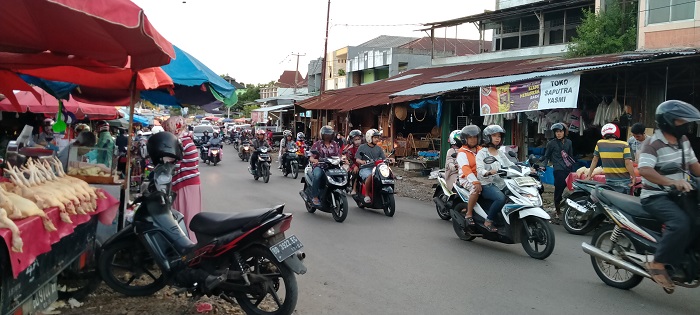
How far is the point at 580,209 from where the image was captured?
9352mm

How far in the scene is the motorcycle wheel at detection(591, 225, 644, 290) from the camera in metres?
5.74

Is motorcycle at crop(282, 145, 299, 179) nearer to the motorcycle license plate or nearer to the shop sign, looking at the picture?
the shop sign

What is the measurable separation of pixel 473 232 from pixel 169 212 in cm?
456

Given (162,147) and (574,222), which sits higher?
(162,147)

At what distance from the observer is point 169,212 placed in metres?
5.28

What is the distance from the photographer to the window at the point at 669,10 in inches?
647

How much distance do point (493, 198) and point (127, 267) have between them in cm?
472

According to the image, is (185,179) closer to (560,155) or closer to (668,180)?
(668,180)

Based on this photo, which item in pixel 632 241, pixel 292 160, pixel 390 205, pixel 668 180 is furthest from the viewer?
pixel 292 160

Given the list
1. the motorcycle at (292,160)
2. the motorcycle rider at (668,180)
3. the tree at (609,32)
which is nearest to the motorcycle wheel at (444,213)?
the motorcycle rider at (668,180)

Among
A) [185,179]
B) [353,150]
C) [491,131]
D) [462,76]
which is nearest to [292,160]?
[462,76]

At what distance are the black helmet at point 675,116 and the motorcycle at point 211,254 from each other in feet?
11.6

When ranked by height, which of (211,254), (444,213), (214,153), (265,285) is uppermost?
(214,153)

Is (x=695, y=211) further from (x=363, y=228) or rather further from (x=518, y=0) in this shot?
(x=518, y=0)
